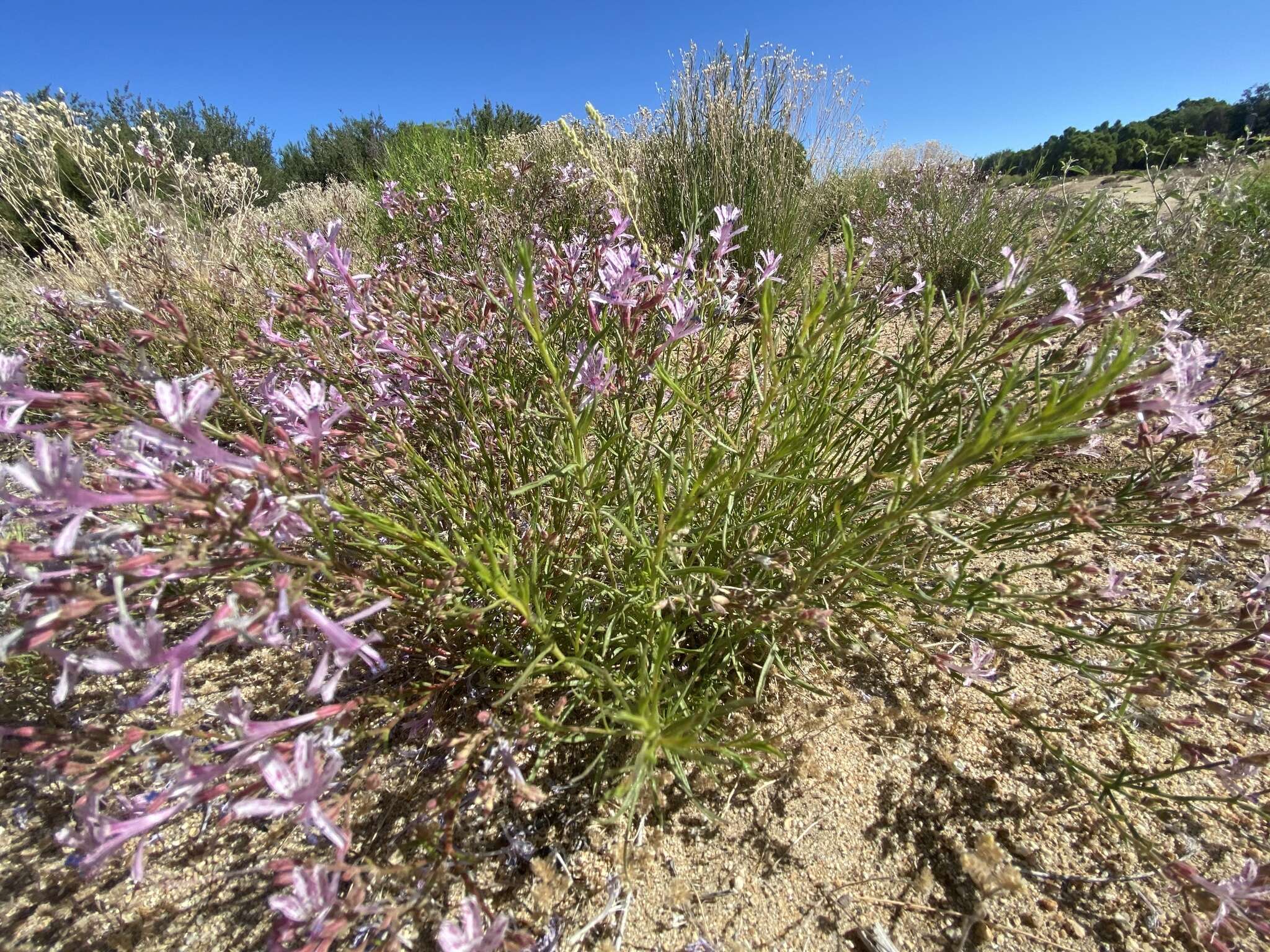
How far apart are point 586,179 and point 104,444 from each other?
13.7 ft

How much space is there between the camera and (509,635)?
61.5 inches

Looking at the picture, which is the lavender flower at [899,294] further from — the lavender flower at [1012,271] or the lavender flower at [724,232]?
the lavender flower at [724,232]

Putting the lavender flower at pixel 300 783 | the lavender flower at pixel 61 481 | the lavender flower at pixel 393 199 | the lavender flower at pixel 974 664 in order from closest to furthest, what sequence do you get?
the lavender flower at pixel 61 481 < the lavender flower at pixel 300 783 < the lavender flower at pixel 974 664 < the lavender flower at pixel 393 199

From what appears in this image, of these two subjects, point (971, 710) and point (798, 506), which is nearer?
point (798, 506)

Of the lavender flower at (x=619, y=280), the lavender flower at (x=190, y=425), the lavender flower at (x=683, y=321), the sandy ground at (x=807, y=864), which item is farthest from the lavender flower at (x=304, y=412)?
the sandy ground at (x=807, y=864)

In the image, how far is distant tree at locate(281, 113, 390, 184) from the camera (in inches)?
680

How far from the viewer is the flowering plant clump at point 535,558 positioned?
0.88m

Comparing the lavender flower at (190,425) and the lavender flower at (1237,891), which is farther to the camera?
the lavender flower at (1237,891)

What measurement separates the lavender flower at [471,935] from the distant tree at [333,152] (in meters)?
19.9

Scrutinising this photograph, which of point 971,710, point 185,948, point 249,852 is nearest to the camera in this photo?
point 185,948

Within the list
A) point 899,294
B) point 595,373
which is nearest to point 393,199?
point 595,373

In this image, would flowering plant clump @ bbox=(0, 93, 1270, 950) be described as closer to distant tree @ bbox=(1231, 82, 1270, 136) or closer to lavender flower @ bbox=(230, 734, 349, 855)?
lavender flower @ bbox=(230, 734, 349, 855)

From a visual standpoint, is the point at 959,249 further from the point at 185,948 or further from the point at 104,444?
the point at 185,948

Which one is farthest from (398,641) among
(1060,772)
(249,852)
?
(1060,772)
